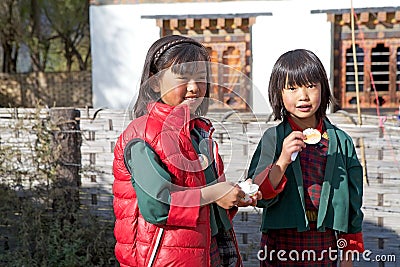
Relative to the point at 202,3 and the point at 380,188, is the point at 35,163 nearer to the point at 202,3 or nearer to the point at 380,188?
the point at 380,188

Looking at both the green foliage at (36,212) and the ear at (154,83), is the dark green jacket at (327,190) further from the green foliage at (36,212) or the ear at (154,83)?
the green foliage at (36,212)

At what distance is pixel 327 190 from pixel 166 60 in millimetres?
740

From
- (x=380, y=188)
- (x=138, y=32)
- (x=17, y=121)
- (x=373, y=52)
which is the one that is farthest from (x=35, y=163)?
(x=373, y=52)

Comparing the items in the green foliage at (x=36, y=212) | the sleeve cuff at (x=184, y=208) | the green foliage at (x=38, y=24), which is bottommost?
the green foliage at (x=36, y=212)

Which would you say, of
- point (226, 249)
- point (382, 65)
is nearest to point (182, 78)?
point (226, 249)

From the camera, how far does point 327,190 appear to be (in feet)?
6.78

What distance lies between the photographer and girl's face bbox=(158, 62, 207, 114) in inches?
71.1

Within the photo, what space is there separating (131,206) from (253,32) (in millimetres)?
7933

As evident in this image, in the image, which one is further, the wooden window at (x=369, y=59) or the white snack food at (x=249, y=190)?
the wooden window at (x=369, y=59)

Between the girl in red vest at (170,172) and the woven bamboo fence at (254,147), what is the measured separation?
5.09ft

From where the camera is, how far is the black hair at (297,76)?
6.72 feet

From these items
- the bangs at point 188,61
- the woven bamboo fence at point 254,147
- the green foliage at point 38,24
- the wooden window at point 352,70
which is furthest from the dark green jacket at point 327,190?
the green foliage at point 38,24

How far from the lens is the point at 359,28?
9.23 m

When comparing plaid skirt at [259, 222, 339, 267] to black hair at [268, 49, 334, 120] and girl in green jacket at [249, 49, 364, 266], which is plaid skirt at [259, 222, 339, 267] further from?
black hair at [268, 49, 334, 120]
